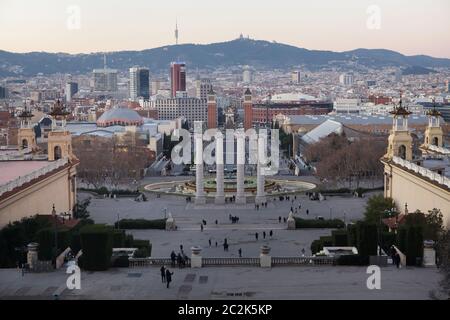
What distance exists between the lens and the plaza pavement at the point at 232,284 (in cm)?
1861

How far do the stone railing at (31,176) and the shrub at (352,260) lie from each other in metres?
12.4

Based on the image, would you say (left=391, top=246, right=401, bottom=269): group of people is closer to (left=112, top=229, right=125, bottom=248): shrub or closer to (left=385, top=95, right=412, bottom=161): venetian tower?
(left=112, top=229, right=125, bottom=248): shrub

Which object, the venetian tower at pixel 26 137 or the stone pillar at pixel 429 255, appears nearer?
the stone pillar at pixel 429 255

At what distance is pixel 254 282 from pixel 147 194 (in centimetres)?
3176

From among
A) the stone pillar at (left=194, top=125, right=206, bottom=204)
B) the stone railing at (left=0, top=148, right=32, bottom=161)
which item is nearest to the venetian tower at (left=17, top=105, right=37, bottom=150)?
the stone railing at (left=0, top=148, right=32, bottom=161)

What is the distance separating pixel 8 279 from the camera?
20531 millimetres

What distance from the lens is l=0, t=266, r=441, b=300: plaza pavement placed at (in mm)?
18609

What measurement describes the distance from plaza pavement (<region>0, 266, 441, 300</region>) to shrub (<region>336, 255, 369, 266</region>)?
0.41 m

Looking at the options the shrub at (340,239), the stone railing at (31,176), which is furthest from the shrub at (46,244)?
the shrub at (340,239)

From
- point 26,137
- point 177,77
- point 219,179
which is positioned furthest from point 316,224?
point 177,77

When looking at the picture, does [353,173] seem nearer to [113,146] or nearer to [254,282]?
[113,146]

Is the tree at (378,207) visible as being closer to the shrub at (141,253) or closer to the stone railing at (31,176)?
the shrub at (141,253)

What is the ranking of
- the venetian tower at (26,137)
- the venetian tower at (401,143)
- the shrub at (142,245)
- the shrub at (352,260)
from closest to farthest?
1. the shrub at (352,260)
2. the shrub at (142,245)
3. the venetian tower at (401,143)
4. the venetian tower at (26,137)

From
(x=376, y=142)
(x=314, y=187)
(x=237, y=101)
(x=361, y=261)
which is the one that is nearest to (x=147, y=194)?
(x=314, y=187)
